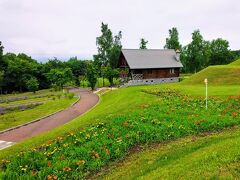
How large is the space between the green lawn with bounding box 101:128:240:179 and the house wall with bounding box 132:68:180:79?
37430 mm

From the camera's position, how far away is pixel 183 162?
674 centimetres

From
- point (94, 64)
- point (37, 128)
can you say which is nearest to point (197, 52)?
point (94, 64)

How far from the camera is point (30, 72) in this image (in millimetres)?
53688

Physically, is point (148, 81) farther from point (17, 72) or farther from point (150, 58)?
point (17, 72)

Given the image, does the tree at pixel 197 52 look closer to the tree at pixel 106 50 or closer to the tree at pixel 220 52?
the tree at pixel 220 52

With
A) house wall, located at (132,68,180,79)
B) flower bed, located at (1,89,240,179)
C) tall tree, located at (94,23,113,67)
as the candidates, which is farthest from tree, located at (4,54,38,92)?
flower bed, located at (1,89,240,179)

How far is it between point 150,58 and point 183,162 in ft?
143

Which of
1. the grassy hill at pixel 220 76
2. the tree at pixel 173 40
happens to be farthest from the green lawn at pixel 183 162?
the tree at pixel 173 40

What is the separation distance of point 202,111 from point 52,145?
8.90 meters

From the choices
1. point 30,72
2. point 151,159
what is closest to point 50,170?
point 151,159

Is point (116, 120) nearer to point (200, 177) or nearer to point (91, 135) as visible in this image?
point (91, 135)

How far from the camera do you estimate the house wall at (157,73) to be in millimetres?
46588

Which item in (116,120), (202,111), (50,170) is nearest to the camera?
(50,170)

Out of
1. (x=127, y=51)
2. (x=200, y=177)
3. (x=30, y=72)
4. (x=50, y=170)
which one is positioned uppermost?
(x=127, y=51)
